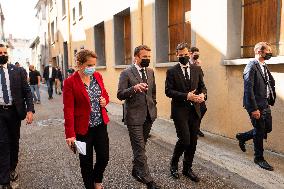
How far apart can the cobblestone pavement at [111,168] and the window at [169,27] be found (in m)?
3.29

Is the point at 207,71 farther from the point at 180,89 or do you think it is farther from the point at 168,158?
the point at 180,89

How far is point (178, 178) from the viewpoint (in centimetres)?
449

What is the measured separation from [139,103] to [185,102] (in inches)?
24.2

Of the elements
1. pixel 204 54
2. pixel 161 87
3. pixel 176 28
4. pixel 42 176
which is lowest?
pixel 42 176

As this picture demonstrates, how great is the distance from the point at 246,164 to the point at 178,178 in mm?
1228

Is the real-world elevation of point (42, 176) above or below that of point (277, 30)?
below

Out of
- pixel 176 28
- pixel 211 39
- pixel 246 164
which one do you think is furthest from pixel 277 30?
pixel 176 28

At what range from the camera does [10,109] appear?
4.25m

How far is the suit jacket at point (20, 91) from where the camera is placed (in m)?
4.28

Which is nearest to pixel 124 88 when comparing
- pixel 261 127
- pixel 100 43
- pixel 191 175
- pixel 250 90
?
pixel 191 175

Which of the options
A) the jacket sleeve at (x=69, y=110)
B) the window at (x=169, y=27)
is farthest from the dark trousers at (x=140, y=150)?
the window at (x=169, y=27)

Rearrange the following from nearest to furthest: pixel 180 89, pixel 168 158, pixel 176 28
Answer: pixel 180 89, pixel 168 158, pixel 176 28

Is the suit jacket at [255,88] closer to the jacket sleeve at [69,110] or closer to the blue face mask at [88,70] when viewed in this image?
the blue face mask at [88,70]

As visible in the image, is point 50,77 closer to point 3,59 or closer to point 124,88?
point 3,59
